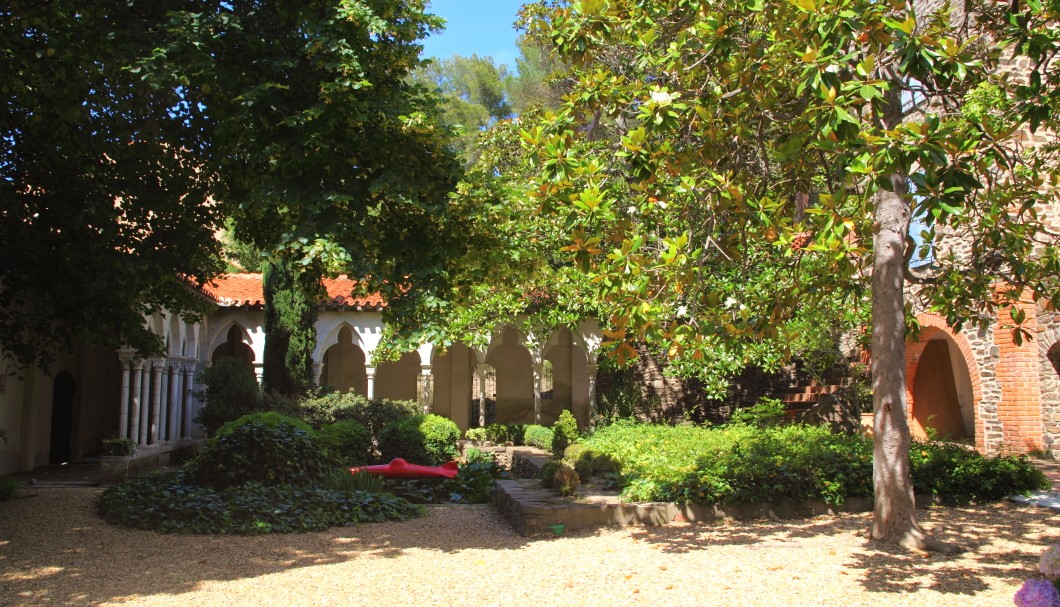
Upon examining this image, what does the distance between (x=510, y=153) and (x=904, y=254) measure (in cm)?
1003

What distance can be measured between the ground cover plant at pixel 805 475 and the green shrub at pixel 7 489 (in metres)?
7.25

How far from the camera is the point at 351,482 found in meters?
9.45

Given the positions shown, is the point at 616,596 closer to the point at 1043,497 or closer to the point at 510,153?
the point at 1043,497

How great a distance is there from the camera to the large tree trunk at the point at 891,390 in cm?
615

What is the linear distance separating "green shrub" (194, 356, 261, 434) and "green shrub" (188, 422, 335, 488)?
5288 mm

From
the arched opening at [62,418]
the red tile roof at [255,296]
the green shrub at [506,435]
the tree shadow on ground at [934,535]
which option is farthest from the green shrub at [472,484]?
the arched opening at [62,418]

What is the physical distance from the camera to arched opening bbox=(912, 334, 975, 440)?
54.4ft

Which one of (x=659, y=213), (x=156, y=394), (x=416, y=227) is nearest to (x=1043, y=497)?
(x=659, y=213)

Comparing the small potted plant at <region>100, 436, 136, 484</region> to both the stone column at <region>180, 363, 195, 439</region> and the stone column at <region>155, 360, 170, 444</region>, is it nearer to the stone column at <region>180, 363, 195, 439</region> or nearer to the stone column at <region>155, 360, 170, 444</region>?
the stone column at <region>155, 360, 170, 444</region>

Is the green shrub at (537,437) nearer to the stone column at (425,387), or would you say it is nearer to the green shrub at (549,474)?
the stone column at (425,387)

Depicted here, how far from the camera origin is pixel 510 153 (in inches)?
614

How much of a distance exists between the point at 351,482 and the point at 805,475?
5.15 meters

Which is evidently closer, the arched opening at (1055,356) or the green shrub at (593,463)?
the green shrub at (593,463)

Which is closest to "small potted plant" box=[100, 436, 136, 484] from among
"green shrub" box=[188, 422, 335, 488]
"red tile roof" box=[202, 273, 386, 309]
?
"green shrub" box=[188, 422, 335, 488]
